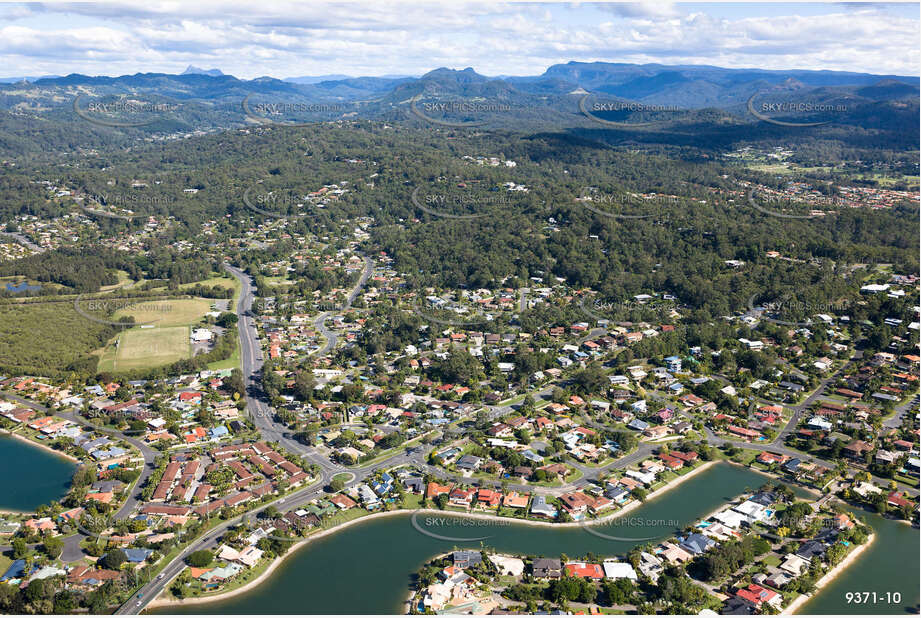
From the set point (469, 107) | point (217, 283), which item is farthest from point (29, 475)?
point (469, 107)

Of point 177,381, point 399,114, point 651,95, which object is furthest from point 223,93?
point 177,381

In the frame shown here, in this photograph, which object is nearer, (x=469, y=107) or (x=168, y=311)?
(x=168, y=311)

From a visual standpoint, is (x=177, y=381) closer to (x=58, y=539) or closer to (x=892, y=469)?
(x=58, y=539)

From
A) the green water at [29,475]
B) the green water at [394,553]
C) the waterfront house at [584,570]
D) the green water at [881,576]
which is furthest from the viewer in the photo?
the green water at [29,475]

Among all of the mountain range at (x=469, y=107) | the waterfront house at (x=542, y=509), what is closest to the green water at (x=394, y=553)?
the waterfront house at (x=542, y=509)

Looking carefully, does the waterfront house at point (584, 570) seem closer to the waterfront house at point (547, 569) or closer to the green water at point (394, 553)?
the waterfront house at point (547, 569)

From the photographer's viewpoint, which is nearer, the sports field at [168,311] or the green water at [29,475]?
the green water at [29,475]

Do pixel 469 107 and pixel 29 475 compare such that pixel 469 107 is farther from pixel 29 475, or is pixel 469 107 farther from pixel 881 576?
pixel 881 576
